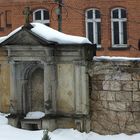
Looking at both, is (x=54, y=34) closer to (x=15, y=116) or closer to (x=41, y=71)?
(x=41, y=71)

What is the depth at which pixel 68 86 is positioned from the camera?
12.9 metres

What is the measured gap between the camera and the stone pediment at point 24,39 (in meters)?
12.7

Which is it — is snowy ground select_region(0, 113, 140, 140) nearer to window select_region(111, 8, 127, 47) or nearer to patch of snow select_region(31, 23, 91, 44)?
patch of snow select_region(31, 23, 91, 44)

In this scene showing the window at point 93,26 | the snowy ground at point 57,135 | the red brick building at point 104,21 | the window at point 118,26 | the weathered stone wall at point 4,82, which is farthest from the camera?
the window at point 93,26

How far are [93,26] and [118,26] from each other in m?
1.37

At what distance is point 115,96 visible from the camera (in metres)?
12.5

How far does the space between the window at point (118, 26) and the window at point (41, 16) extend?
12.5ft

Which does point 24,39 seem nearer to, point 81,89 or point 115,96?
point 81,89

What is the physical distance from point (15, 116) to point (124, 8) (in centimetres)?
1290

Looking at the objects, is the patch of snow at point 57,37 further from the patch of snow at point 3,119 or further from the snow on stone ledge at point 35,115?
the patch of snow at point 3,119

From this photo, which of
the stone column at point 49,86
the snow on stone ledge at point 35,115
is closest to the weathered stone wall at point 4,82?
the snow on stone ledge at point 35,115

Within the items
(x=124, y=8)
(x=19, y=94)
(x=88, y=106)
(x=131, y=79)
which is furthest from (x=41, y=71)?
(x=124, y=8)

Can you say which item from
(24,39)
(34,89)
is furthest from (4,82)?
(24,39)

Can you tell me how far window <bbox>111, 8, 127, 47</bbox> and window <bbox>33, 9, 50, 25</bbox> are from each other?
380 centimetres
